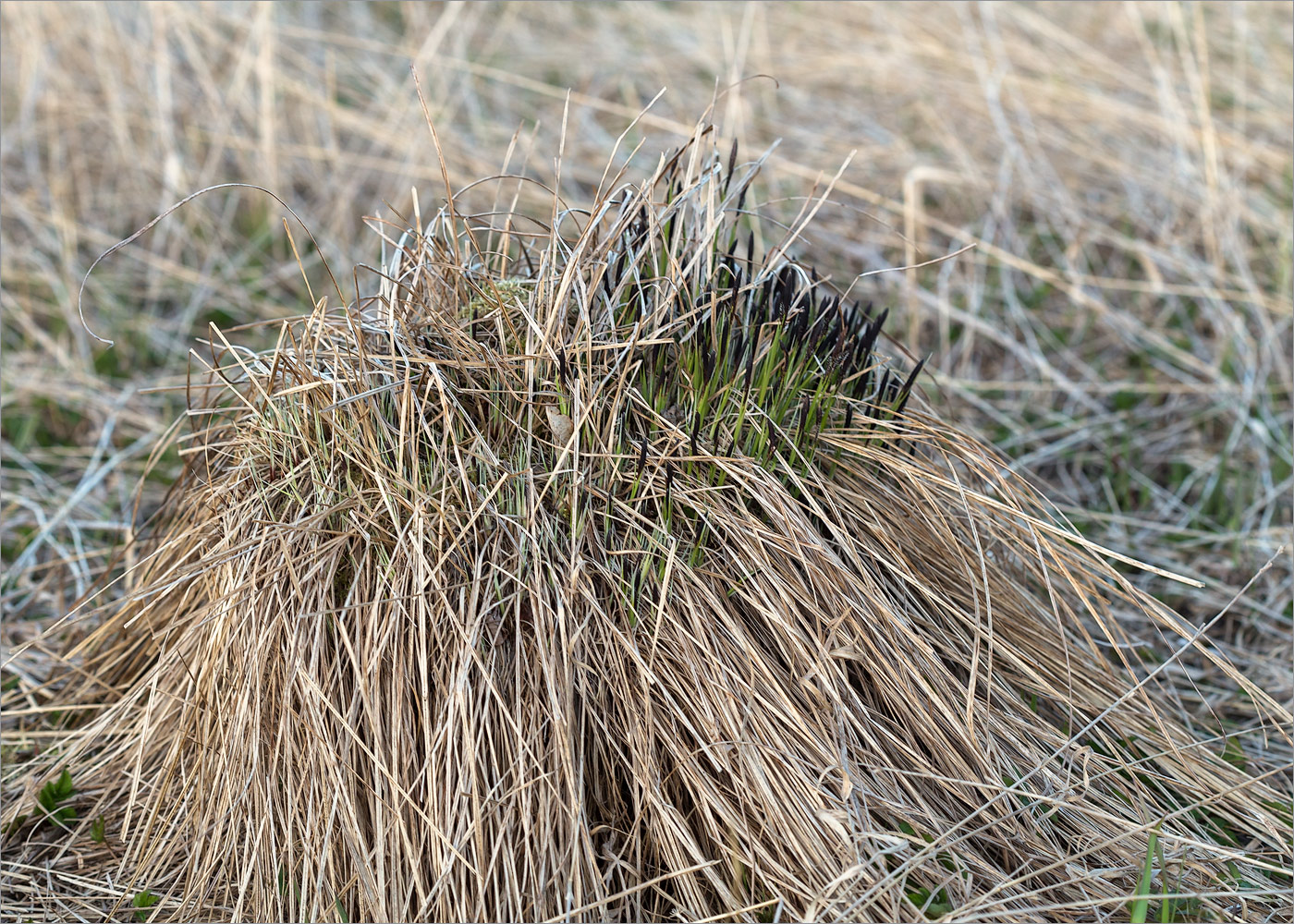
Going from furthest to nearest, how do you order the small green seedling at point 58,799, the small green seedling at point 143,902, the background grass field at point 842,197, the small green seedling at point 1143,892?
the background grass field at point 842,197 → the small green seedling at point 58,799 → the small green seedling at point 143,902 → the small green seedling at point 1143,892

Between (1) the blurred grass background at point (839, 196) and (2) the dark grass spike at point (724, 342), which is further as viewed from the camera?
(1) the blurred grass background at point (839, 196)

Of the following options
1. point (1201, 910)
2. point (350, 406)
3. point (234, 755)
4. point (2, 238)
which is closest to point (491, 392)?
point (350, 406)

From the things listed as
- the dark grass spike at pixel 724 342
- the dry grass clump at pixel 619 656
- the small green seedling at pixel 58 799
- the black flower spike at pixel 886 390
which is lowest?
the small green seedling at pixel 58 799

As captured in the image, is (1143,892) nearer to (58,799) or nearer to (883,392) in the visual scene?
(883,392)

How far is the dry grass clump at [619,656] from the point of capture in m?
1.31

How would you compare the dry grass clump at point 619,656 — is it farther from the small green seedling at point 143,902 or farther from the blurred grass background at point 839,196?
the blurred grass background at point 839,196

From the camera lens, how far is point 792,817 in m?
1.30

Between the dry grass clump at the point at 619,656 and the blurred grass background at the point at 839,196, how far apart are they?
83 centimetres

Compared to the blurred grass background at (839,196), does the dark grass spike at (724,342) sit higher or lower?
higher

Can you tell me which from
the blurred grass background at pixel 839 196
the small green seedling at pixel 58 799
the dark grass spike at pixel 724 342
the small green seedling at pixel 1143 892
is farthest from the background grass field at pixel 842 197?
the dark grass spike at pixel 724 342

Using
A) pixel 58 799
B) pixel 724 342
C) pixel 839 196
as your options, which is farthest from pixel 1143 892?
pixel 839 196

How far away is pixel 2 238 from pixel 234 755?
287 centimetres

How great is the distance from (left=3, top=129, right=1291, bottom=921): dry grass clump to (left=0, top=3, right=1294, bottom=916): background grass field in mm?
728

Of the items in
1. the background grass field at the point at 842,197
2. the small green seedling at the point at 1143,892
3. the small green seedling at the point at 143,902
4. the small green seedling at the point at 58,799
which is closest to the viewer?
A: the small green seedling at the point at 1143,892
